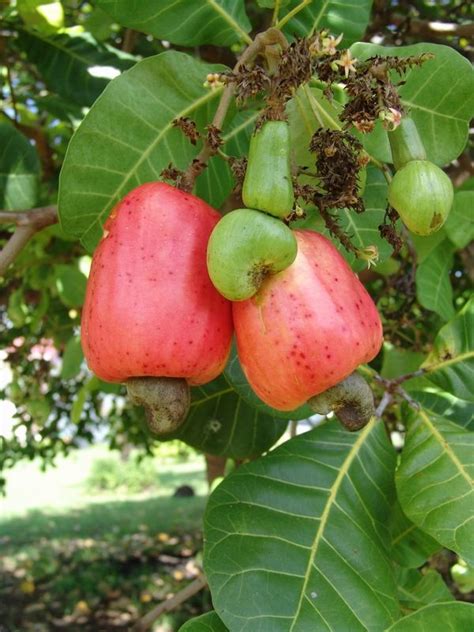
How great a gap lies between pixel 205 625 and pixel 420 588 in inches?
26.9

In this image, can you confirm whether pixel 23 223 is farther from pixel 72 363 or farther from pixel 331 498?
pixel 72 363

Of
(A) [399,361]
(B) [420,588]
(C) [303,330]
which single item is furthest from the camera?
(A) [399,361]

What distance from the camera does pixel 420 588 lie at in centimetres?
167

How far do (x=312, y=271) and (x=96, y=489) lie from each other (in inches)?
451

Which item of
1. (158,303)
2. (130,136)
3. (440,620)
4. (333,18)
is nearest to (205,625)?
(440,620)

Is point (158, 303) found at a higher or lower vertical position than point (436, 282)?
A: higher

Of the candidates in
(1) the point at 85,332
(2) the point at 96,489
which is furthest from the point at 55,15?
(2) the point at 96,489

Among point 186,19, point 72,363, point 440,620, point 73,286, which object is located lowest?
point 72,363

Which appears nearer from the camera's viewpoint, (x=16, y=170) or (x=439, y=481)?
(x=439, y=481)

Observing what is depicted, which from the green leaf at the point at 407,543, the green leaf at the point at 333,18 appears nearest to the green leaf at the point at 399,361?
the green leaf at the point at 407,543

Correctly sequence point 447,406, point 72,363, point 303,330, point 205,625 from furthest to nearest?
point 72,363 < point 447,406 < point 205,625 < point 303,330

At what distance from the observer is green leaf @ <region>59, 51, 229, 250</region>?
3.65 feet

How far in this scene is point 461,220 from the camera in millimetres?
1692

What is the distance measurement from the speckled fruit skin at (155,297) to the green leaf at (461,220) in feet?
2.80
